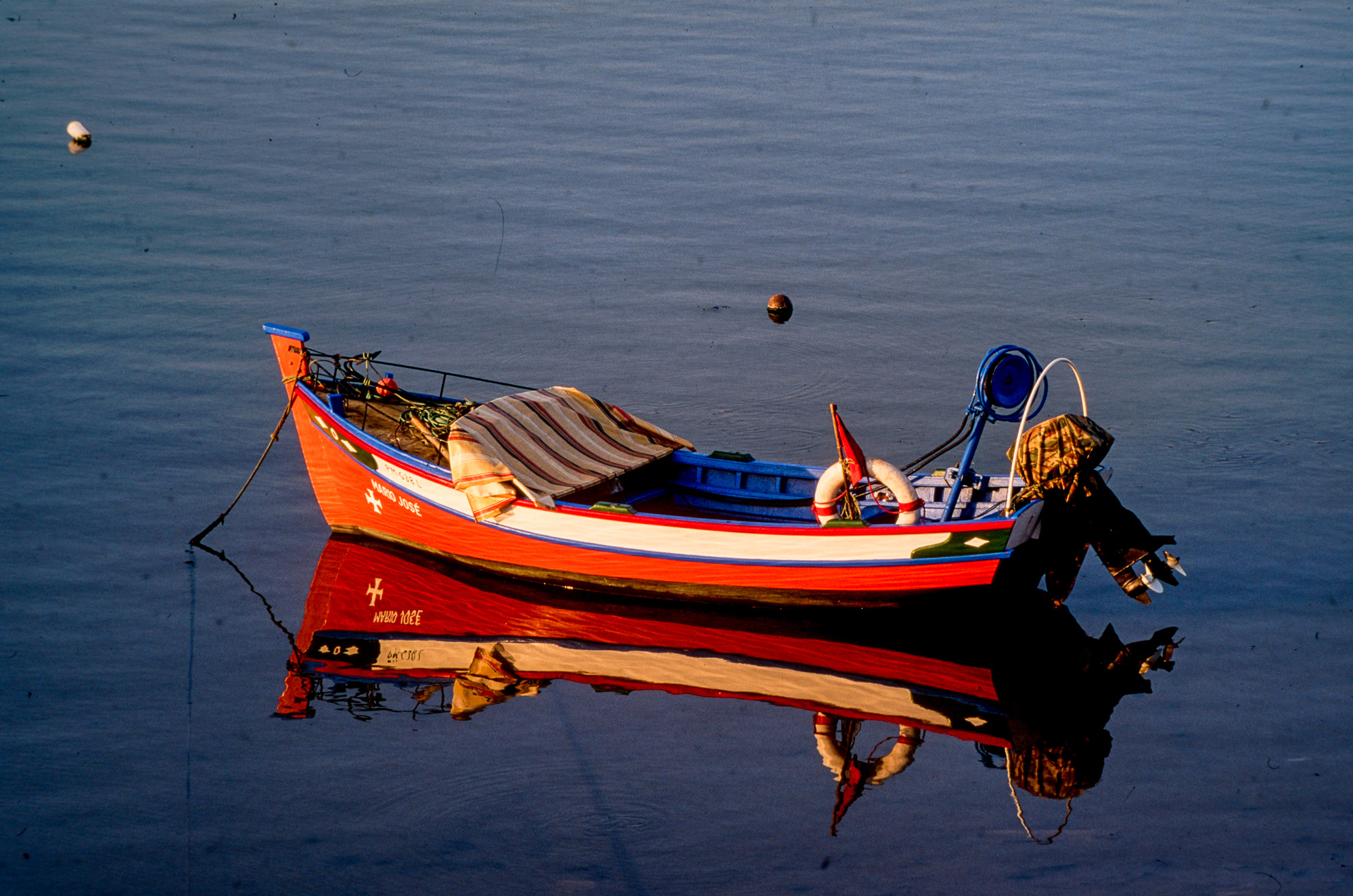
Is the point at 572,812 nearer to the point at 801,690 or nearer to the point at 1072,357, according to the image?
the point at 801,690

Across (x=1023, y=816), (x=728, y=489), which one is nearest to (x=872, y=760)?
(x=1023, y=816)

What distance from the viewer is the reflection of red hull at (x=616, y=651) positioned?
42.7ft

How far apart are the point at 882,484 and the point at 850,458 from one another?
1.42 ft

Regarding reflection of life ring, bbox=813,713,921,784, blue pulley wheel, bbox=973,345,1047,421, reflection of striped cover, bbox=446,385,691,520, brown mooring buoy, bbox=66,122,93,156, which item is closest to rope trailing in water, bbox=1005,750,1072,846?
reflection of life ring, bbox=813,713,921,784

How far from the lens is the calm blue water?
36.5ft

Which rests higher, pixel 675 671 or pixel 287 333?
pixel 287 333

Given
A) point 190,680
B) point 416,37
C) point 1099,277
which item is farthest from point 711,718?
point 416,37

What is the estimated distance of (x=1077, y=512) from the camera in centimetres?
1359

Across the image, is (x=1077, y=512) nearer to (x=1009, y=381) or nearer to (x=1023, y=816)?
(x=1009, y=381)

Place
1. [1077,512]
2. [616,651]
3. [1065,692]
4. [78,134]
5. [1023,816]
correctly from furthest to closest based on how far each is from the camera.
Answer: [78,134] → [616,651] → [1077,512] → [1065,692] → [1023,816]

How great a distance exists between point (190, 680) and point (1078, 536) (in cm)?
826

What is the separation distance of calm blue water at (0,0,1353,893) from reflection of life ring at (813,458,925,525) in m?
2.01

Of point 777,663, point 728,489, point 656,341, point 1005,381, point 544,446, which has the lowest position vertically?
point 777,663

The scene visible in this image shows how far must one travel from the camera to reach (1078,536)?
44.9ft
